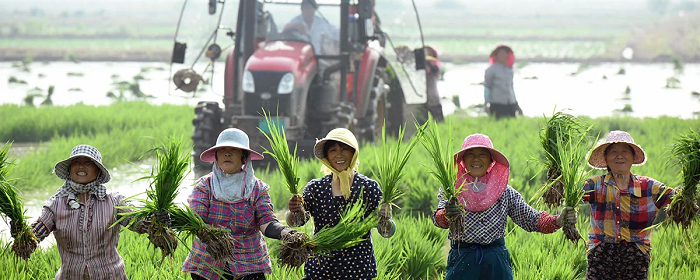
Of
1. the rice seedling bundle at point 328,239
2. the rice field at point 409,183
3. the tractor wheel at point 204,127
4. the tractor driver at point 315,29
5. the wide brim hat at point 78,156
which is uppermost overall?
the tractor driver at point 315,29

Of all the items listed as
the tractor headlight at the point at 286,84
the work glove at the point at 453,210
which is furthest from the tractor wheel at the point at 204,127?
the work glove at the point at 453,210

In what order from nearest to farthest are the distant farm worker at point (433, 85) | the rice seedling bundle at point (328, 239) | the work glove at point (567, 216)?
the rice seedling bundle at point (328, 239) → the work glove at point (567, 216) → the distant farm worker at point (433, 85)

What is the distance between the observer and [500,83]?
1212 cm

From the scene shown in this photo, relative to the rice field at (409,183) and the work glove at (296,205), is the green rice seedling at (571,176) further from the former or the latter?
the work glove at (296,205)

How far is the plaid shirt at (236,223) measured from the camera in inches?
161

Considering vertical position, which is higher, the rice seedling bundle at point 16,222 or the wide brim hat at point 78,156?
the wide brim hat at point 78,156

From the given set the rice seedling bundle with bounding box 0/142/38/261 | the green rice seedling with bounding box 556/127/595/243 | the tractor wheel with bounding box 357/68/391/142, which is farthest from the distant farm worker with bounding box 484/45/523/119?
the rice seedling bundle with bounding box 0/142/38/261

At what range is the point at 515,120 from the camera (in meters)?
12.4

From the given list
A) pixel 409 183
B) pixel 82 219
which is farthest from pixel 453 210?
pixel 409 183

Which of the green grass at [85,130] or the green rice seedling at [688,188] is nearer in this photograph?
the green rice seedling at [688,188]

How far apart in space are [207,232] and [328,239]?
20.2 inches

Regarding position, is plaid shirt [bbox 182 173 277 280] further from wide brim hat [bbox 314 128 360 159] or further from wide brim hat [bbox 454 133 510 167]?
wide brim hat [bbox 454 133 510 167]

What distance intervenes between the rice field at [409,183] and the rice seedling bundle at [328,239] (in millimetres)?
413

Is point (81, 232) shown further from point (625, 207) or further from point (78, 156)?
point (625, 207)
